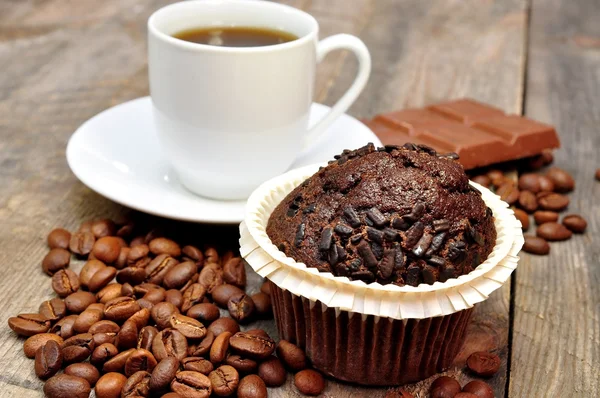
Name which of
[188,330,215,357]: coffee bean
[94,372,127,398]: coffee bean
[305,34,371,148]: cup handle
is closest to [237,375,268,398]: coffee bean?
[188,330,215,357]: coffee bean

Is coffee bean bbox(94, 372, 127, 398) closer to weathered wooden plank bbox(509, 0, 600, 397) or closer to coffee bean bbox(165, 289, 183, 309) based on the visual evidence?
coffee bean bbox(165, 289, 183, 309)

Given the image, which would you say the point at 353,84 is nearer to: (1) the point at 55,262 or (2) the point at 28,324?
(1) the point at 55,262

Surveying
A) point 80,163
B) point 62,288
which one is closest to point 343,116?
point 80,163

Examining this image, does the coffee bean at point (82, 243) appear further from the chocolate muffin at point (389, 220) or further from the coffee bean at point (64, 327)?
the chocolate muffin at point (389, 220)

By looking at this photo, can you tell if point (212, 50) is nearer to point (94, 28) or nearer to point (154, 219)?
point (154, 219)

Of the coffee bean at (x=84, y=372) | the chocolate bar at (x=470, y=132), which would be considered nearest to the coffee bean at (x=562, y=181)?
the chocolate bar at (x=470, y=132)
